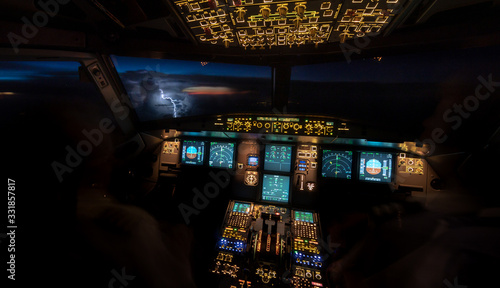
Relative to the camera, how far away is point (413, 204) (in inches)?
111

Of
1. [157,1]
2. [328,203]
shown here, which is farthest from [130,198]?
[328,203]

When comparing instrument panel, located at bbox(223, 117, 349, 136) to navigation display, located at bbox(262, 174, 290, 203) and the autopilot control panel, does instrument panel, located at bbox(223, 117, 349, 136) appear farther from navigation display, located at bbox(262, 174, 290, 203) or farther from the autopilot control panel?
the autopilot control panel

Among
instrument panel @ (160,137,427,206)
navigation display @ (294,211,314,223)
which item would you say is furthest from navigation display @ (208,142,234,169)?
navigation display @ (294,211,314,223)

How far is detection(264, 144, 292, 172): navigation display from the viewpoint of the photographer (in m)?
3.22

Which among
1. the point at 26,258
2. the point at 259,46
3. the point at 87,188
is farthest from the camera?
the point at 87,188

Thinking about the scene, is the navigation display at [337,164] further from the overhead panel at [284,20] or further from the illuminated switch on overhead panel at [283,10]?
the illuminated switch on overhead panel at [283,10]

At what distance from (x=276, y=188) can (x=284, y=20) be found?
239cm

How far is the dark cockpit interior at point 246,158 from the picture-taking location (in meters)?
1.65

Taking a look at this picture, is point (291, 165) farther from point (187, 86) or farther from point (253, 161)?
point (187, 86)

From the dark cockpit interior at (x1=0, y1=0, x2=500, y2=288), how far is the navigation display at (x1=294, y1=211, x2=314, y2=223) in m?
0.08

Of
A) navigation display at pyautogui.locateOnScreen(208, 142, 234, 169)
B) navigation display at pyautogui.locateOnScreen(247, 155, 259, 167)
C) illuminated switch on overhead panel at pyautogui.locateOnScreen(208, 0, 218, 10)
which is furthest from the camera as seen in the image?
navigation display at pyautogui.locateOnScreen(208, 142, 234, 169)

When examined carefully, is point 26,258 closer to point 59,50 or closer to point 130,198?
point 130,198

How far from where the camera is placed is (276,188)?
3182 mm

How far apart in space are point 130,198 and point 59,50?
2.22 meters
